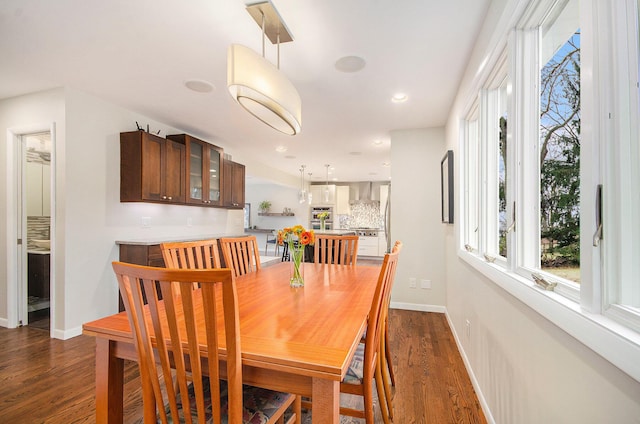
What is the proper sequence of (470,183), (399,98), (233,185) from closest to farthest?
(470,183), (399,98), (233,185)

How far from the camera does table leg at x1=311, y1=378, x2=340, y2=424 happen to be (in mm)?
930

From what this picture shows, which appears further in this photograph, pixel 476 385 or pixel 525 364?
pixel 476 385

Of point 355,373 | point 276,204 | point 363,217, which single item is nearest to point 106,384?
point 355,373

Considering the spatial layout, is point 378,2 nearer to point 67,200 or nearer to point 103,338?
point 103,338

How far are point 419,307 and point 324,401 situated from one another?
11.1ft

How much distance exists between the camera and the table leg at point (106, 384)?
3.90ft

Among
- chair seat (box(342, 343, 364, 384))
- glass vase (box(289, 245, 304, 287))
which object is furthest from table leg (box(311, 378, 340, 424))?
glass vase (box(289, 245, 304, 287))

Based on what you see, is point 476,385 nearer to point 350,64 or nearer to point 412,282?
point 412,282

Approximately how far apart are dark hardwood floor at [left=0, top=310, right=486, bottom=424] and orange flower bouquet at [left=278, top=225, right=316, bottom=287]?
838 mm

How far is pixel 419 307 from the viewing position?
4.02 m

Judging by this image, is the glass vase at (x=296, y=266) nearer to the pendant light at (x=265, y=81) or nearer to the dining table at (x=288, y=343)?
the dining table at (x=288, y=343)

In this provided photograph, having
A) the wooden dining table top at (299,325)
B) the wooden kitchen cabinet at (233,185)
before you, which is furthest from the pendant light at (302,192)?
the wooden dining table top at (299,325)

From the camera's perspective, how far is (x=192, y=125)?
13.4 ft

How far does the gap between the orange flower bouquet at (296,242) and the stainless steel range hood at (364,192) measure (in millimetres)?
7984
